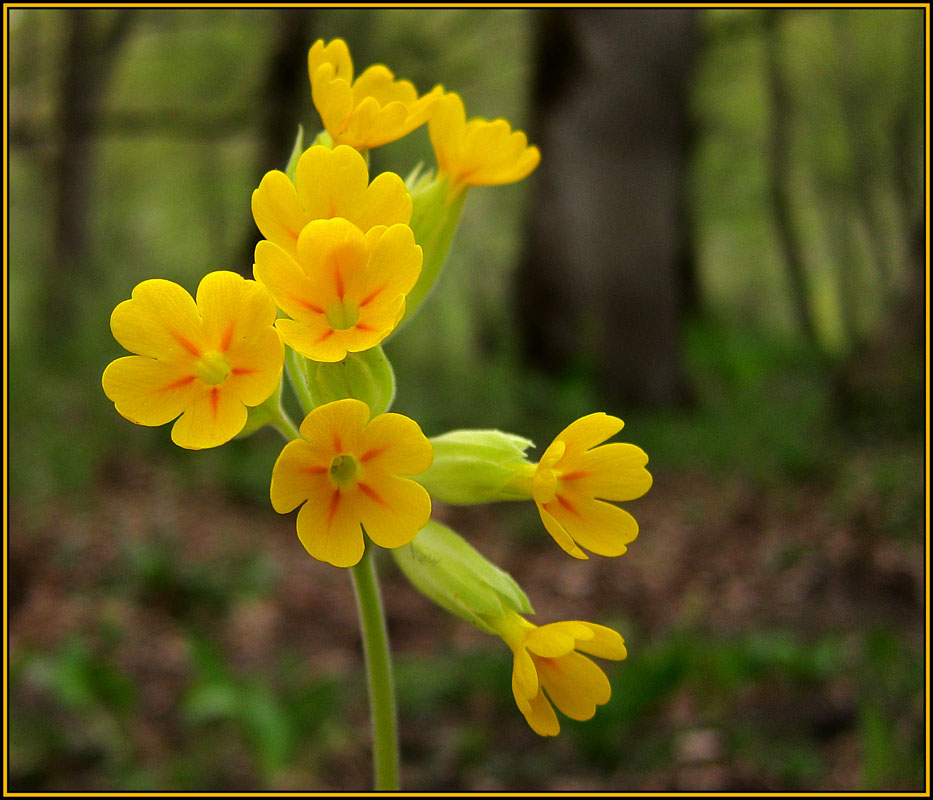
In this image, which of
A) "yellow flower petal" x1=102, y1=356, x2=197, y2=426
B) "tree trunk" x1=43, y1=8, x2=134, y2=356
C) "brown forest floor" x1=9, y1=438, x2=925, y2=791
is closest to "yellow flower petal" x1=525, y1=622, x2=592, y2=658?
"yellow flower petal" x1=102, y1=356, x2=197, y2=426

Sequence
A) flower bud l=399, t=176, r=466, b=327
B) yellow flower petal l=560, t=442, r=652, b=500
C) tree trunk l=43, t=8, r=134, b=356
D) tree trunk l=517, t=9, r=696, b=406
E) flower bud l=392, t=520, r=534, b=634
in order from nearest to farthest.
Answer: yellow flower petal l=560, t=442, r=652, b=500, flower bud l=392, t=520, r=534, b=634, flower bud l=399, t=176, r=466, b=327, tree trunk l=517, t=9, r=696, b=406, tree trunk l=43, t=8, r=134, b=356

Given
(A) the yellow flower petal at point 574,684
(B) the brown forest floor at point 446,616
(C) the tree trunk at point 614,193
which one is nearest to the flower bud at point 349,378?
(A) the yellow flower petal at point 574,684

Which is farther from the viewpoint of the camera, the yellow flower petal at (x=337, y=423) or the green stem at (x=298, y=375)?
the green stem at (x=298, y=375)

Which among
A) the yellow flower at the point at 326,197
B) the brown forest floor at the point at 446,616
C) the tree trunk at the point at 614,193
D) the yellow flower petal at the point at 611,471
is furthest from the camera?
the tree trunk at the point at 614,193

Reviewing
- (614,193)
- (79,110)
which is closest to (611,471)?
(614,193)

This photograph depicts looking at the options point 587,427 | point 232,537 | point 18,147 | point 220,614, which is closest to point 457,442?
point 587,427

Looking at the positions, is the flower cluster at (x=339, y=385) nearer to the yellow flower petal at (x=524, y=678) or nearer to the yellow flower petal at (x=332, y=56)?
the yellow flower petal at (x=524, y=678)

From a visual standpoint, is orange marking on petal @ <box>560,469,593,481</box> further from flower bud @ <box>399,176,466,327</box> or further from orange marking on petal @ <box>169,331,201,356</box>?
orange marking on petal @ <box>169,331,201,356</box>
